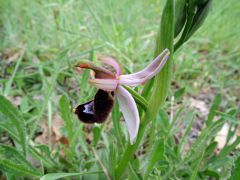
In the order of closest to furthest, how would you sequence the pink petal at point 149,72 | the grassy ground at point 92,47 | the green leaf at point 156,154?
the pink petal at point 149,72, the green leaf at point 156,154, the grassy ground at point 92,47

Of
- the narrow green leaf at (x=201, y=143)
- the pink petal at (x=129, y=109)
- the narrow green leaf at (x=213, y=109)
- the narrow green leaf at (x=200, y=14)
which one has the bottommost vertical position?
the narrow green leaf at (x=201, y=143)

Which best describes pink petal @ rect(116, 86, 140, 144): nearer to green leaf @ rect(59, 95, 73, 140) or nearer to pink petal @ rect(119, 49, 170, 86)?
pink petal @ rect(119, 49, 170, 86)

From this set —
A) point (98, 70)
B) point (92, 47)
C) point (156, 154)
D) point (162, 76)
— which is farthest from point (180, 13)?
point (92, 47)

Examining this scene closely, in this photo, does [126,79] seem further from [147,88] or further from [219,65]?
[219,65]

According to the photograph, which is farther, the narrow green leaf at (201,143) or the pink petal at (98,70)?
the narrow green leaf at (201,143)

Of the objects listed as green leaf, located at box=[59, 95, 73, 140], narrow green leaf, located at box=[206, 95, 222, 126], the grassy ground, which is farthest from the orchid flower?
the grassy ground

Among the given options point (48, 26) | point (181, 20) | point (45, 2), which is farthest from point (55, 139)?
point (45, 2)

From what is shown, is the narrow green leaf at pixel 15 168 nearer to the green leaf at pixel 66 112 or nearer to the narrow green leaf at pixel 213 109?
the green leaf at pixel 66 112

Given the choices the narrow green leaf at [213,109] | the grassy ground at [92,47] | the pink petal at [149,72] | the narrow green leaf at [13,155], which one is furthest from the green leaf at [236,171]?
the grassy ground at [92,47]
